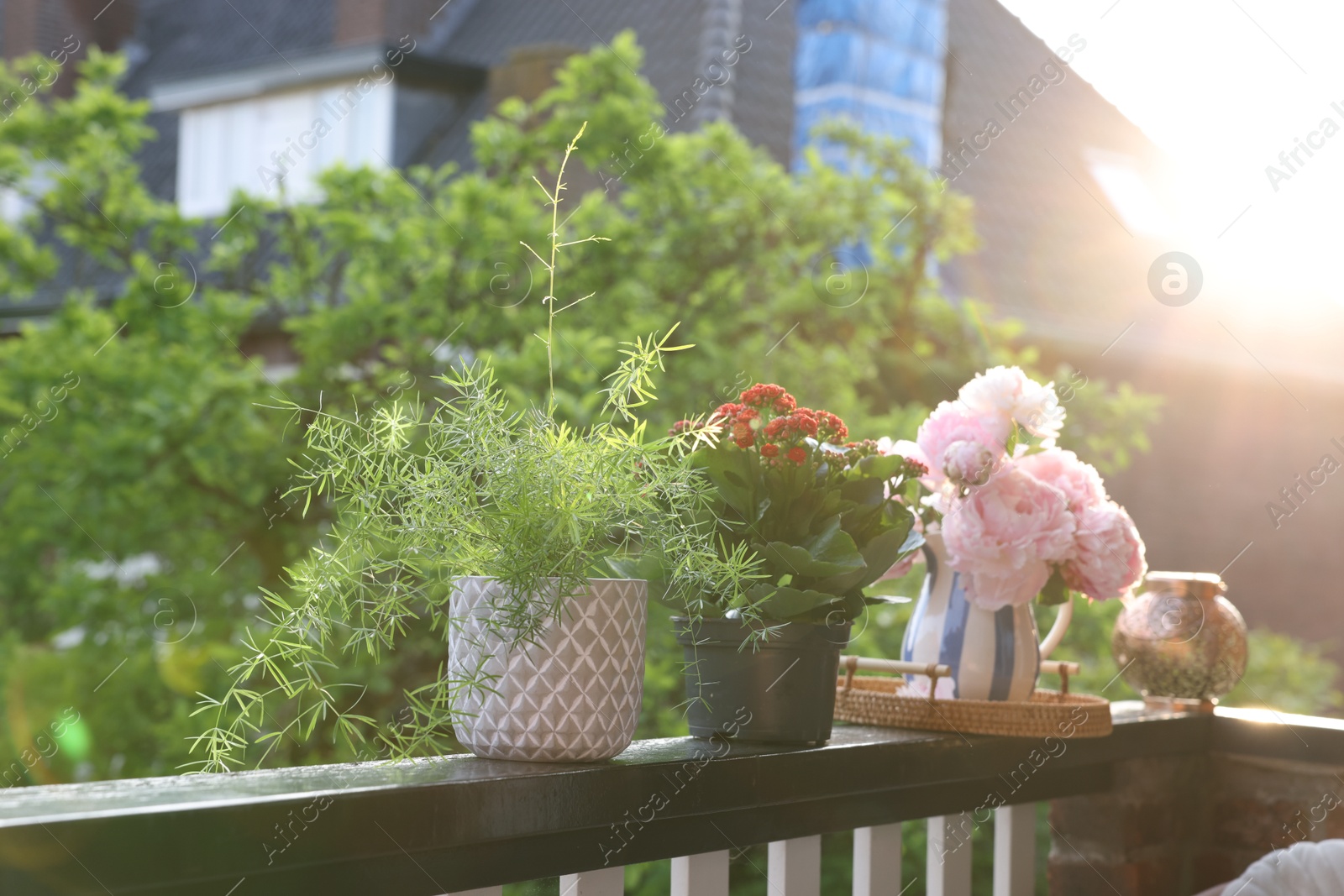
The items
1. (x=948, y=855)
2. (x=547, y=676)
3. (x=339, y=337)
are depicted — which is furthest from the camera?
(x=339, y=337)

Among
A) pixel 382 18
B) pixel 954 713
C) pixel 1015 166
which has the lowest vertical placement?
pixel 954 713

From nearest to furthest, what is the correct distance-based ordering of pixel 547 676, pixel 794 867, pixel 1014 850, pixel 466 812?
pixel 466 812, pixel 547 676, pixel 794 867, pixel 1014 850

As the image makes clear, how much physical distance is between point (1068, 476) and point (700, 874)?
0.72 m

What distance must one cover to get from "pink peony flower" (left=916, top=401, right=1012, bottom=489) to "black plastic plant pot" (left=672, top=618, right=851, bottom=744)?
1.08ft

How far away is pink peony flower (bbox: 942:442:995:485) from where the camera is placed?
152cm

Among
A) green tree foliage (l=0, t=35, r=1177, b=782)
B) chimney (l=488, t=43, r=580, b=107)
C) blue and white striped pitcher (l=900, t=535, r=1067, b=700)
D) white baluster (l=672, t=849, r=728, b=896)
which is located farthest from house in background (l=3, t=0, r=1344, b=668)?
white baluster (l=672, t=849, r=728, b=896)

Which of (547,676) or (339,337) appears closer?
(547,676)

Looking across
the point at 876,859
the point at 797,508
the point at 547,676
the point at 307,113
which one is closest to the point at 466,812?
the point at 547,676

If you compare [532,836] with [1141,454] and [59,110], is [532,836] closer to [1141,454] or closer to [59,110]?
[59,110]

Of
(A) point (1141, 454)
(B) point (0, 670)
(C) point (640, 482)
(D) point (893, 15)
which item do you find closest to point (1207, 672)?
(C) point (640, 482)

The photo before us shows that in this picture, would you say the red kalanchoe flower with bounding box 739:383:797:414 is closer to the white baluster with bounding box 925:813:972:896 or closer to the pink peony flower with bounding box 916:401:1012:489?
the pink peony flower with bounding box 916:401:1012:489

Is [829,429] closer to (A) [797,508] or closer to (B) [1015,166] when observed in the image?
(A) [797,508]

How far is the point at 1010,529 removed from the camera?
1.56 meters

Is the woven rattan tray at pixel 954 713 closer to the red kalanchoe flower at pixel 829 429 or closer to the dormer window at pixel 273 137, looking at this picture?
the red kalanchoe flower at pixel 829 429
